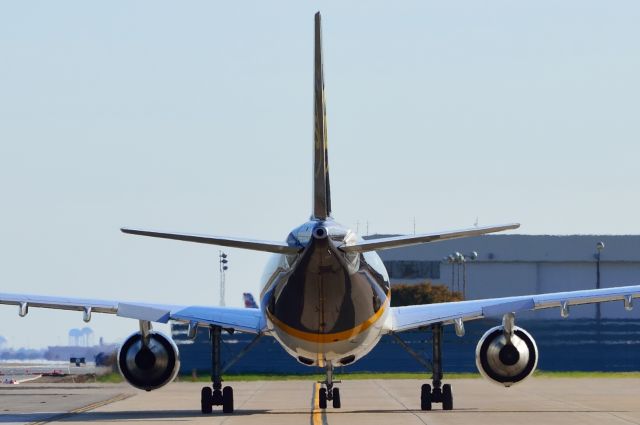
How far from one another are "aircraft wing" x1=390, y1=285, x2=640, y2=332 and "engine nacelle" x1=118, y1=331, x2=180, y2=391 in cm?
593

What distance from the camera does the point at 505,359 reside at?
39344 mm

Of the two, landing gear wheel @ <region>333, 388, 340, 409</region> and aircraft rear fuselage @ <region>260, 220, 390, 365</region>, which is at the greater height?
aircraft rear fuselage @ <region>260, 220, 390, 365</region>

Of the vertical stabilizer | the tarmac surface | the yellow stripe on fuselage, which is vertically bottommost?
the tarmac surface

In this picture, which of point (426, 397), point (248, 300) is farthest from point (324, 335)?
point (248, 300)

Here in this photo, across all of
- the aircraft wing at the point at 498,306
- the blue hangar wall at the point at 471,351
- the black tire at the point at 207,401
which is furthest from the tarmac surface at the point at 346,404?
the blue hangar wall at the point at 471,351

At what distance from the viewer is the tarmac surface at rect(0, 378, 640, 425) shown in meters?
36.8

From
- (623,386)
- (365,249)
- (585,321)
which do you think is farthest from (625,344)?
(365,249)

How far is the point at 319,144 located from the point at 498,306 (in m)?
9.80

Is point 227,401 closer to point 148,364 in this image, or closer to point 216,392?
point 216,392

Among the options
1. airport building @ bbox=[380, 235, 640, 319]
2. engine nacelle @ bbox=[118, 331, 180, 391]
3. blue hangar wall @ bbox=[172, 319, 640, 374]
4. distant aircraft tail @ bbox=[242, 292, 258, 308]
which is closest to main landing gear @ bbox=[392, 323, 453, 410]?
engine nacelle @ bbox=[118, 331, 180, 391]

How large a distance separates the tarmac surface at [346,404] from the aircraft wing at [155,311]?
8.03ft

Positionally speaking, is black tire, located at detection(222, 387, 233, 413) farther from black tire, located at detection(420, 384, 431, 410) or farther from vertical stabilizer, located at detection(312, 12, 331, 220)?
vertical stabilizer, located at detection(312, 12, 331, 220)

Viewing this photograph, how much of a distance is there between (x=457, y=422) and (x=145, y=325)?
9301mm

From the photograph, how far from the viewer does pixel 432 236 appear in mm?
29156
